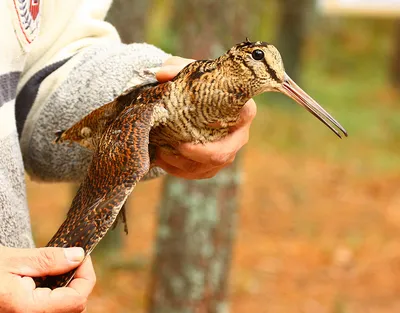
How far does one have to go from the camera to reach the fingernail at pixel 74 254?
1909 mm

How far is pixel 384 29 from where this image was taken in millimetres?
27422

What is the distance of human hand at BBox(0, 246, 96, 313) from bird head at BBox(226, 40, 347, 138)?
2.70 ft

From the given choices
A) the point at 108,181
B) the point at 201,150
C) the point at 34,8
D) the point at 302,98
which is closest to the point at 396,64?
the point at 302,98

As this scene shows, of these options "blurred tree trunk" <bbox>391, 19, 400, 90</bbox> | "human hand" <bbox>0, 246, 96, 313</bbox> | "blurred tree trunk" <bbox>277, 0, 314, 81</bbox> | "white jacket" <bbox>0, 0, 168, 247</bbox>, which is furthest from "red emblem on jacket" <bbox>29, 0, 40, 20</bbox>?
"blurred tree trunk" <bbox>391, 19, 400, 90</bbox>

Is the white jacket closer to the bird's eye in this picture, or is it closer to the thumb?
the bird's eye

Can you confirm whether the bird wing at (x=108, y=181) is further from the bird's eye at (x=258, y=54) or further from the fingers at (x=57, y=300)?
the bird's eye at (x=258, y=54)

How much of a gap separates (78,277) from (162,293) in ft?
11.6

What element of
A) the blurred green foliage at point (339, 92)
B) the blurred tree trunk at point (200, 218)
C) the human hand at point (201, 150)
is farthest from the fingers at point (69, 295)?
the blurred green foliage at point (339, 92)

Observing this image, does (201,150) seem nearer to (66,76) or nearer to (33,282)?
(66,76)

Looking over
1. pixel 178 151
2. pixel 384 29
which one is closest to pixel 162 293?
pixel 178 151

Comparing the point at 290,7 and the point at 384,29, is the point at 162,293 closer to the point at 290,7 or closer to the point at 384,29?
the point at 290,7

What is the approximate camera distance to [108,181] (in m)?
2.17

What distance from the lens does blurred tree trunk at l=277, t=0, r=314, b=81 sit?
1742cm

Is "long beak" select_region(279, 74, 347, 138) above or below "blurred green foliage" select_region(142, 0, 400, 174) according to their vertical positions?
above
